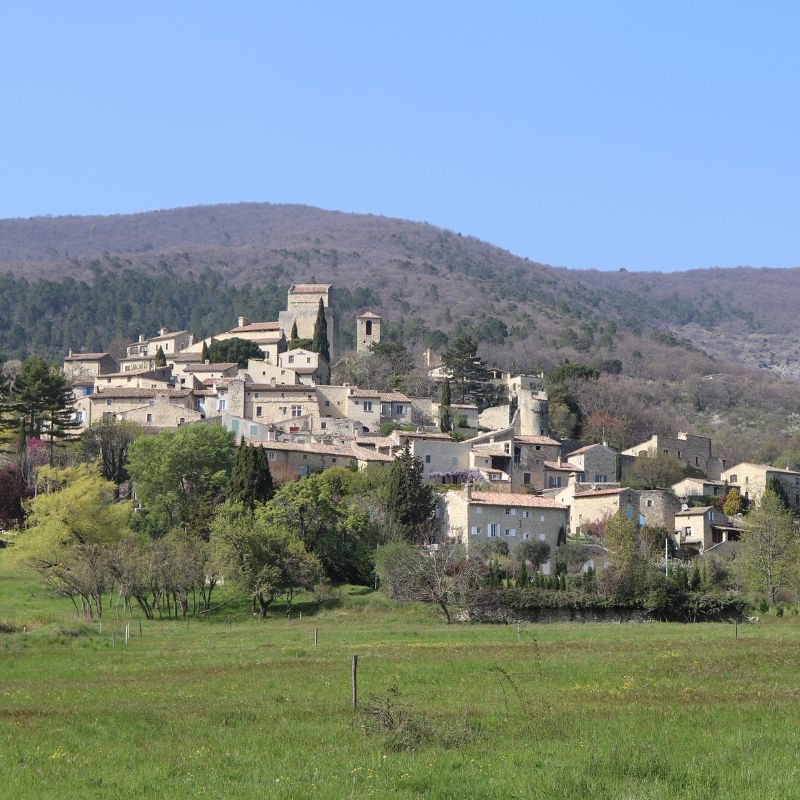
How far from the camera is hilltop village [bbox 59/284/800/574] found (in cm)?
8325

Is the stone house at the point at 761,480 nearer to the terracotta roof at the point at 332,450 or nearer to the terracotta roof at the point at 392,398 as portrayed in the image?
the terracotta roof at the point at 392,398

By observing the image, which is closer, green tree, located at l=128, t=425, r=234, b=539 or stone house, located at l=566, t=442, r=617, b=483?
green tree, located at l=128, t=425, r=234, b=539

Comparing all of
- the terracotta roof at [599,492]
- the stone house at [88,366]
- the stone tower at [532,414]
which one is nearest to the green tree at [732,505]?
the terracotta roof at [599,492]

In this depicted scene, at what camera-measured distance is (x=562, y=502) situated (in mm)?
86750

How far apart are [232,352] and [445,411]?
27118mm

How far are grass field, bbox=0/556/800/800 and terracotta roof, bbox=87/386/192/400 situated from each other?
6226 cm

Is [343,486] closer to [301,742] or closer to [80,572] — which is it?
[80,572]

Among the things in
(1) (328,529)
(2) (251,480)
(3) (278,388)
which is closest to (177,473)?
(2) (251,480)

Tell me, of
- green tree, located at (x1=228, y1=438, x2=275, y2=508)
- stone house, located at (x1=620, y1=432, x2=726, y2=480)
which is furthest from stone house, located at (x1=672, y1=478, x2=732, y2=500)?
green tree, located at (x1=228, y1=438, x2=275, y2=508)

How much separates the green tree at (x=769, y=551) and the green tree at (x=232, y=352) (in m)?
58.9

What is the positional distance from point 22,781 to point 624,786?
9296 millimetres

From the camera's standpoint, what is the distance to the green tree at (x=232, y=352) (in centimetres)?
12394

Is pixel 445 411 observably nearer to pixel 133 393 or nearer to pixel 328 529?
pixel 133 393

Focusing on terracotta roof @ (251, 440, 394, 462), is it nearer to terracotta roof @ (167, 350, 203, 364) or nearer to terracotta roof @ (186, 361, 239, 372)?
terracotta roof @ (186, 361, 239, 372)
